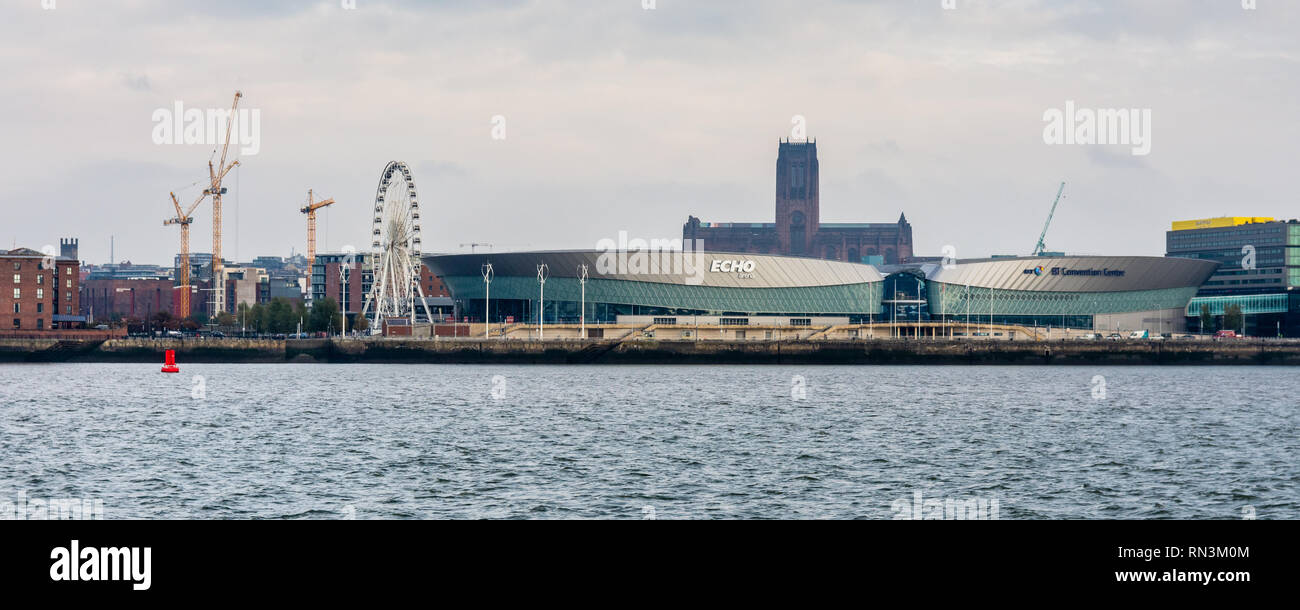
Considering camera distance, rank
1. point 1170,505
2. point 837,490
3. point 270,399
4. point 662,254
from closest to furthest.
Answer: point 1170,505
point 837,490
point 270,399
point 662,254

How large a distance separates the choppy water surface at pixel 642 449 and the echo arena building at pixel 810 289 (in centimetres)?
6244

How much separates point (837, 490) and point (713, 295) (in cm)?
10836

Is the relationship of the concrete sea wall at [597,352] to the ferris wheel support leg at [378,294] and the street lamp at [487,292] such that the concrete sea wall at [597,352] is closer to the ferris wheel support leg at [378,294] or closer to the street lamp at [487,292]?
the ferris wheel support leg at [378,294]

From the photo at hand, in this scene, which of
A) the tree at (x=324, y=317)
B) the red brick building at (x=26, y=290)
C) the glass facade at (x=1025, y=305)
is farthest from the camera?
the glass facade at (x=1025, y=305)

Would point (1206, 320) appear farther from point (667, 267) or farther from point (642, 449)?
point (642, 449)

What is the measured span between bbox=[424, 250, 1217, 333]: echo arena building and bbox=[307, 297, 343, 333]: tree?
14097 mm

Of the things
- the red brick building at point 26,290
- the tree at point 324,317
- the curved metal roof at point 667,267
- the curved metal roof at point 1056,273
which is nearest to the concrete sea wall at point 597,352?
the red brick building at point 26,290

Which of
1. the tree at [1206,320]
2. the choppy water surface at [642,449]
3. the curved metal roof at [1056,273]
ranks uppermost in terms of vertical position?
the curved metal roof at [1056,273]

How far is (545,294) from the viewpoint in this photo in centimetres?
13762

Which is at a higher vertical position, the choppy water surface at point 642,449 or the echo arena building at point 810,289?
the echo arena building at point 810,289

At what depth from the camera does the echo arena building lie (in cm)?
13625

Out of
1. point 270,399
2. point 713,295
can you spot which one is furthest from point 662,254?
point 270,399

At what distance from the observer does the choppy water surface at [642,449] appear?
2814 cm
